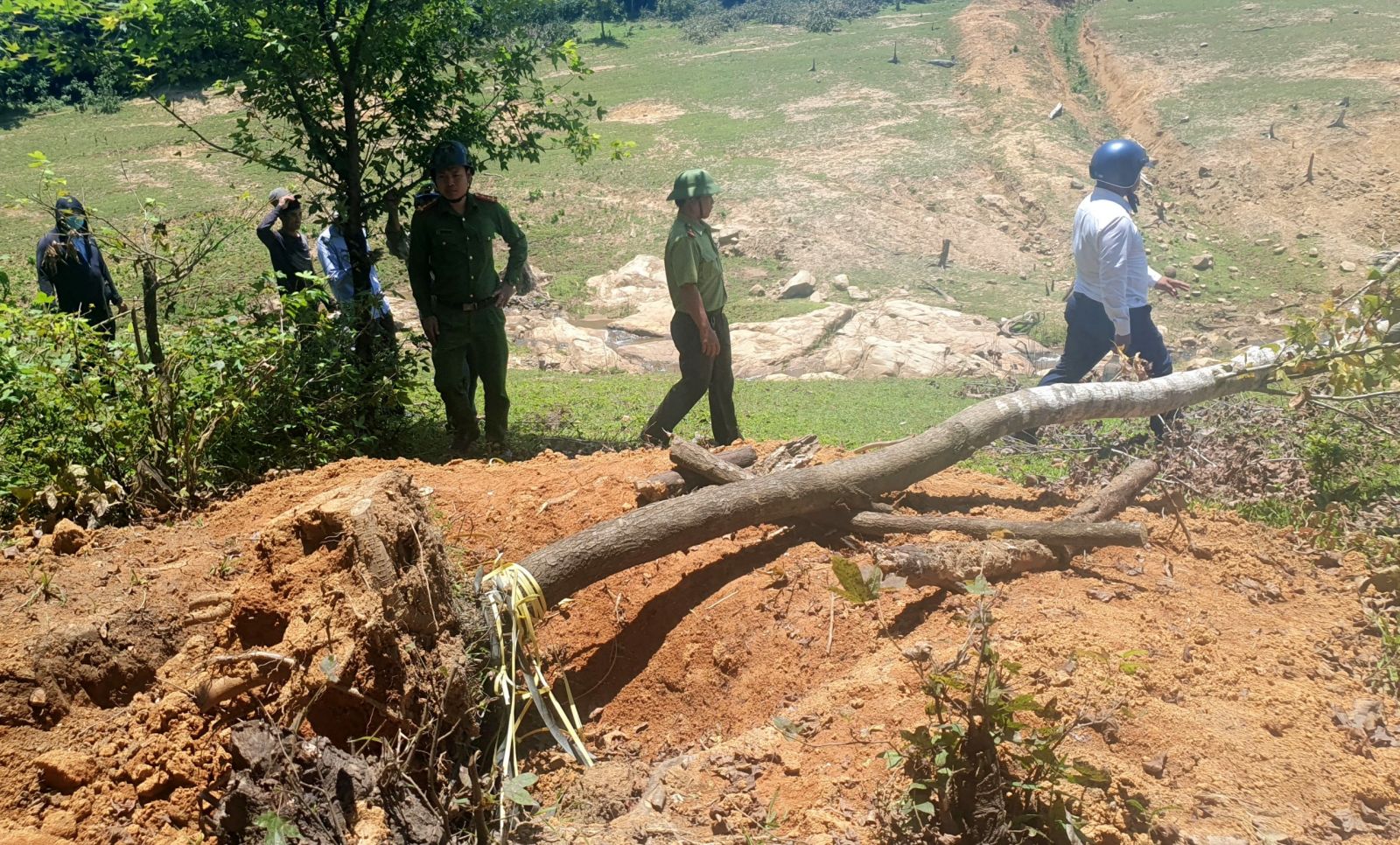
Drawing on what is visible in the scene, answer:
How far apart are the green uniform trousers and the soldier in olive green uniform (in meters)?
1.10

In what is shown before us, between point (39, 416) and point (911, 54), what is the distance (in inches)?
986

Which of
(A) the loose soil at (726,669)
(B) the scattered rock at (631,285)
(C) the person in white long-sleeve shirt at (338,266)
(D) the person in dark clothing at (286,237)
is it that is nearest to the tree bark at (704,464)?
(A) the loose soil at (726,669)

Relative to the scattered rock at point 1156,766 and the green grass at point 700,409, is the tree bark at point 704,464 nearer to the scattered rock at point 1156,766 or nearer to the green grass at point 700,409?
the scattered rock at point 1156,766

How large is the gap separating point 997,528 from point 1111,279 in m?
2.89

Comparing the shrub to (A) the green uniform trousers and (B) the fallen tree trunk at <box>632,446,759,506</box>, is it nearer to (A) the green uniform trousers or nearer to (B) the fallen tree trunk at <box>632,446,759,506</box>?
(A) the green uniform trousers

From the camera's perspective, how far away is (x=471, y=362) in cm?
686

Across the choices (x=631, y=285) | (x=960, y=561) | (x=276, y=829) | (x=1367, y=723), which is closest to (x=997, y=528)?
(x=960, y=561)

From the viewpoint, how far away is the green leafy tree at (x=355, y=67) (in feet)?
20.9

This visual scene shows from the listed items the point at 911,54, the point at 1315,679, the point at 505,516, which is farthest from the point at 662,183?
the point at 1315,679

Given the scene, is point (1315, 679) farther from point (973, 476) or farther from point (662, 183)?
point (662, 183)

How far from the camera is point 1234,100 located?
1925 centimetres

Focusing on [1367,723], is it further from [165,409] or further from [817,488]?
[165,409]

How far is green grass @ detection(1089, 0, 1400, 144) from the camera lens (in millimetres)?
18047

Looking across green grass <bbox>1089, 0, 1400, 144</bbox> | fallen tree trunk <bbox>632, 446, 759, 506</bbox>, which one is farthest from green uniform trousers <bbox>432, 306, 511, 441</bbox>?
green grass <bbox>1089, 0, 1400, 144</bbox>
